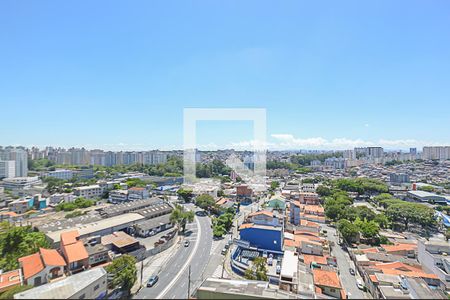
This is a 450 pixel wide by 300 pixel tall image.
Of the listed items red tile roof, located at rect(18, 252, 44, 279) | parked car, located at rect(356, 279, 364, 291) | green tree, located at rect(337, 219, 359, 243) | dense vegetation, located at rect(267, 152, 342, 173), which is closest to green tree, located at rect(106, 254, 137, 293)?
red tile roof, located at rect(18, 252, 44, 279)

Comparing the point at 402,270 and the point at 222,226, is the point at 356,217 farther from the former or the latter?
the point at 222,226

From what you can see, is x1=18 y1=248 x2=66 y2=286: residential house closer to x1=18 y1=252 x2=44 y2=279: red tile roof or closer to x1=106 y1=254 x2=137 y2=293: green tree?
x1=18 y1=252 x2=44 y2=279: red tile roof

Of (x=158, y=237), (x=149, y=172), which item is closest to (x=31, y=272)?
(x=158, y=237)

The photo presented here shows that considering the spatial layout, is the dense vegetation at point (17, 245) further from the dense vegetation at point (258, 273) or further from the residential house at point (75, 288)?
the dense vegetation at point (258, 273)

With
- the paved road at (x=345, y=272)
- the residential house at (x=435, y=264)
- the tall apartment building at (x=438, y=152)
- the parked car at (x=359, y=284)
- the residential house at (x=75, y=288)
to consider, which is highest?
the tall apartment building at (x=438, y=152)

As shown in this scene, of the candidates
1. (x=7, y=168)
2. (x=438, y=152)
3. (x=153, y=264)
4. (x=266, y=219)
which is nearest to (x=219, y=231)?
(x=266, y=219)

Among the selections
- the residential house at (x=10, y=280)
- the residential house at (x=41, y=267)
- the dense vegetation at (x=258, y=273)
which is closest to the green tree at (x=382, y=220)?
the dense vegetation at (x=258, y=273)
